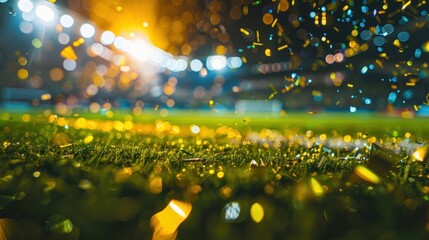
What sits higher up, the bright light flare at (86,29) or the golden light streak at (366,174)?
the bright light flare at (86,29)

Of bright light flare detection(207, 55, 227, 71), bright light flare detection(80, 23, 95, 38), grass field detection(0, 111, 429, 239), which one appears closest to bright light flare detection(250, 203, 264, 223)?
grass field detection(0, 111, 429, 239)

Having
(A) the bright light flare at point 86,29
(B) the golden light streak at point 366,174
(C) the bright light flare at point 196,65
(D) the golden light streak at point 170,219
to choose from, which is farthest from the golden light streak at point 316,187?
(C) the bright light flare at point 196,65

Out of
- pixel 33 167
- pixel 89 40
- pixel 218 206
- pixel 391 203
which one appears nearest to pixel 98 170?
pixel 33 167

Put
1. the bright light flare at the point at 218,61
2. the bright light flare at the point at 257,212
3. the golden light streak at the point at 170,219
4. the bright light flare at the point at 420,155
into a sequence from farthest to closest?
the bright light flare at the point at 218,61, the bright light flare at the point at 420,155, the bright light flare at the point at 257,212, the golden light streak at the point at 170,219

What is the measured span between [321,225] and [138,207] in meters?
0.64

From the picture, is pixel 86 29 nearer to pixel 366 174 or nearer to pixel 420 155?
pixel 420 155

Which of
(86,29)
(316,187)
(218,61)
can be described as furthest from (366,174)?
(86,29)

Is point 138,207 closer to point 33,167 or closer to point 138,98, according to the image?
point 33,167

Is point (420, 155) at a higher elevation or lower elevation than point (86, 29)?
lower

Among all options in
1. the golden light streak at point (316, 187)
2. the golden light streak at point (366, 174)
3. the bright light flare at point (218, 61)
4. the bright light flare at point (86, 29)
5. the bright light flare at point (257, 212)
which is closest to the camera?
the bright light flare at point (257, 212)

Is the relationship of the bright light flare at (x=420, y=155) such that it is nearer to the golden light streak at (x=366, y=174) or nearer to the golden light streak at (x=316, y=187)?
the golden light streak at (x=366, y=174)

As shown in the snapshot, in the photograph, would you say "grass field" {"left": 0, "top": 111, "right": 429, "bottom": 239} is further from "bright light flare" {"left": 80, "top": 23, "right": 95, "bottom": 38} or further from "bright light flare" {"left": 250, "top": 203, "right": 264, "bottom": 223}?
"bright light flare" {"left": 80, "top": 23, "right": 95, "bottom": 38}

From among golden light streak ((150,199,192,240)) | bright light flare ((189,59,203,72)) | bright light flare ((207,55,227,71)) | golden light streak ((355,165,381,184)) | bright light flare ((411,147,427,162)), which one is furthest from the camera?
bright light flare ((189,59,203,72))

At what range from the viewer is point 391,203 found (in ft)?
4.80
